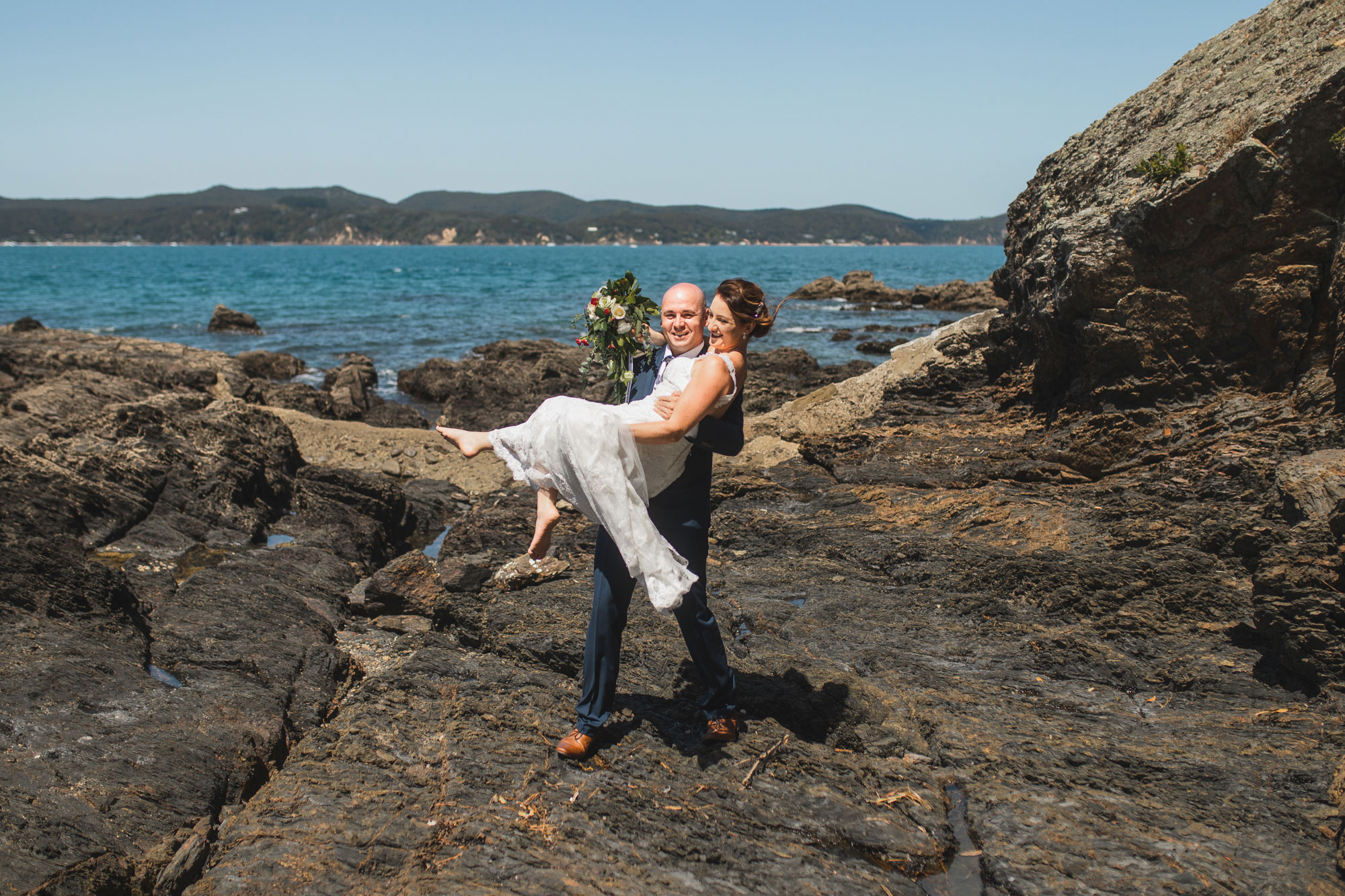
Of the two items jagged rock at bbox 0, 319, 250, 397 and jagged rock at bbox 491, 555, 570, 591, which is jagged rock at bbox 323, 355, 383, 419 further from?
jagged rock at bbox 491, 555, 570, 591

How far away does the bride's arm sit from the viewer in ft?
11.7

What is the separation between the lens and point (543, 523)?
12.2 feet

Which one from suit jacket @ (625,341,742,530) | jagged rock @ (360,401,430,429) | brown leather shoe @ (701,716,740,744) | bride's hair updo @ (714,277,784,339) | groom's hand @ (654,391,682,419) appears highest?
bride's hair updo @ (714,277,784,339)

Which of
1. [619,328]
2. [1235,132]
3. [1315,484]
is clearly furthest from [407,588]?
[1235,132]

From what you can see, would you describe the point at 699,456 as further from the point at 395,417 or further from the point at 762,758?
the point at 395,417

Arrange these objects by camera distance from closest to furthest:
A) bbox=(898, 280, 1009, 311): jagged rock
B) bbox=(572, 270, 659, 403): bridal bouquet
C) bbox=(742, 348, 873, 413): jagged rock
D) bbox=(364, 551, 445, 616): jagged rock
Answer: bbox=(572, 270, 659, 403): bridal bouquet, bbox=(364, 551, 445, 616): jagged rock, bbox=(742, 348, 873, 413): jagged rock, bbox=(898, 280, 1009, 311): jagged rock

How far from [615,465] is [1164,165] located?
5897 millimetres

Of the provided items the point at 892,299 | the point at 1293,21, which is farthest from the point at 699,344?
the point at 892,299

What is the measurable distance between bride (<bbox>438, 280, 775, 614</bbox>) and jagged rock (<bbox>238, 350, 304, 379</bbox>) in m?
20.2

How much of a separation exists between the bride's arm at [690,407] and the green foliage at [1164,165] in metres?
5.25

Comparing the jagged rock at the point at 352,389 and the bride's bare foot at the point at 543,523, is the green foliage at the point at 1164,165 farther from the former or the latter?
the jagged rock at the point at 352,389

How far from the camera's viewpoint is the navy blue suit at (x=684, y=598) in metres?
3.87

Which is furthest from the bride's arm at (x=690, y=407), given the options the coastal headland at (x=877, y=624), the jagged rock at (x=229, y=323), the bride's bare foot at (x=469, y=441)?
the jagged rock at (x=229, y=323)

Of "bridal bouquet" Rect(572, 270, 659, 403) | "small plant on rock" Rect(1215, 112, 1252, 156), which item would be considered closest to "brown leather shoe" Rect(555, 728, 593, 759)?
"bridal bouquet" Rect(572, 270, 659, 403)
